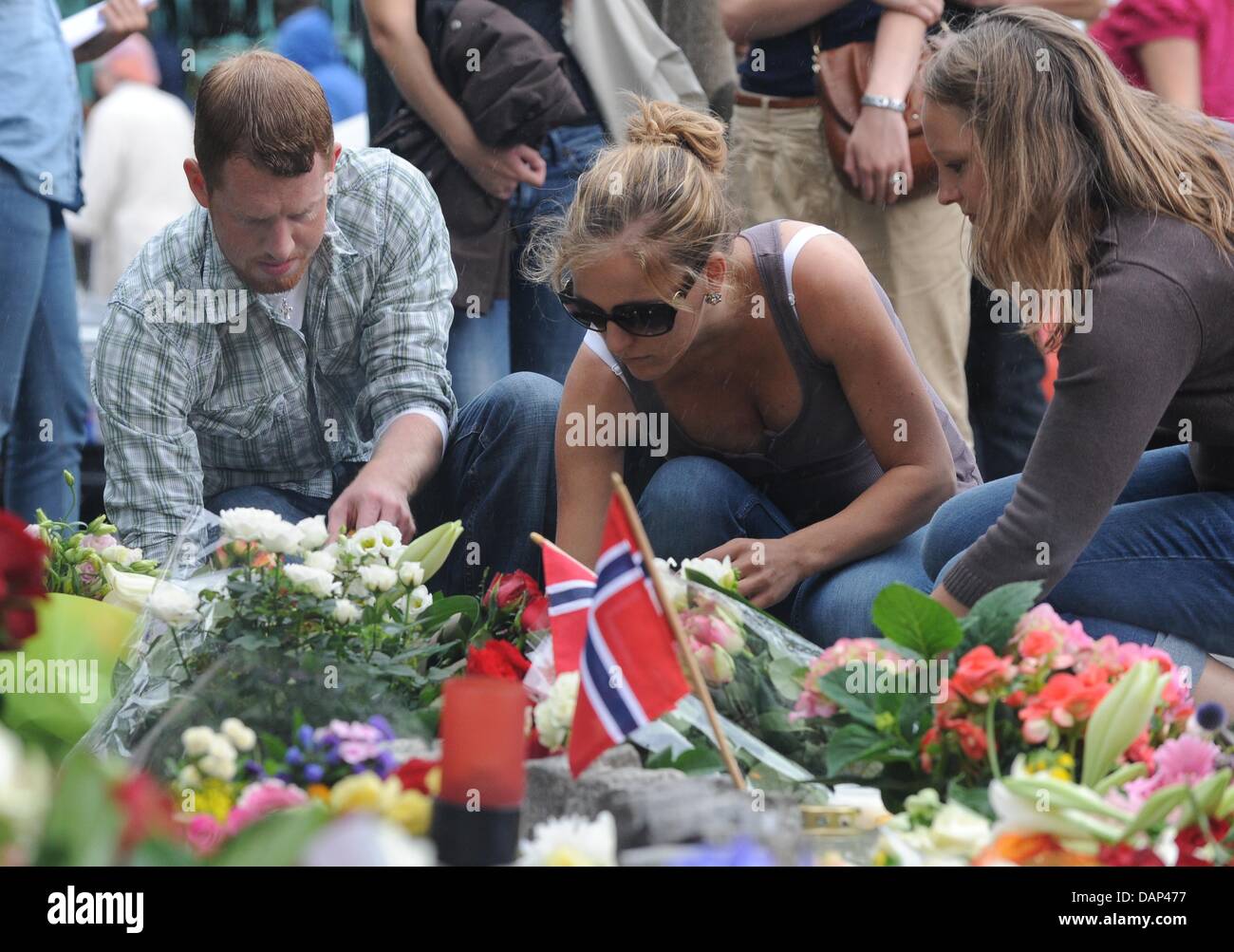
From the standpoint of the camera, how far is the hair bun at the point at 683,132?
2527 mm

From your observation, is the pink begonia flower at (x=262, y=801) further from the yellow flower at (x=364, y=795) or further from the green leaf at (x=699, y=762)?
the green leaf at (x=699, y=762)

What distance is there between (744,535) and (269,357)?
37.9 inches

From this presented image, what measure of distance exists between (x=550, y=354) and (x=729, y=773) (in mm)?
1735

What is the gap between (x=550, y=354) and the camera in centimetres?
329

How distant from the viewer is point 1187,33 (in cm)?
315

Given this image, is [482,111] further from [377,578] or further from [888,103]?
[377,578]

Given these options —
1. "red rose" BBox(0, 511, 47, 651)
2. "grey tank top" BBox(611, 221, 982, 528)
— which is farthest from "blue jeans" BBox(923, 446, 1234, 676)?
"red rose" BBox(0, 511, 47, 651)

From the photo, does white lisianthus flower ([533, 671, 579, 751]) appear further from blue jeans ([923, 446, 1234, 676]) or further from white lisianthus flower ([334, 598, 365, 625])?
blue jeans ([923, 446, 1234, 676])

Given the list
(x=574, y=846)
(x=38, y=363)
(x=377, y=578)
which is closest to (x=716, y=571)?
(x=377, y=578)

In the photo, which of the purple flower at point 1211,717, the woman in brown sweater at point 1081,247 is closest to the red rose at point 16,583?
the purple flower at point 1211,717

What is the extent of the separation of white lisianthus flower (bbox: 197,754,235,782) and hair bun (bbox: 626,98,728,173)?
135cm
